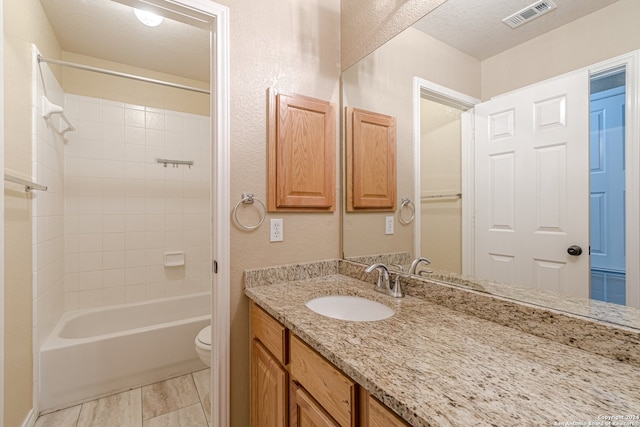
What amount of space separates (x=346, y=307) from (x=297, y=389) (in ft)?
1.42

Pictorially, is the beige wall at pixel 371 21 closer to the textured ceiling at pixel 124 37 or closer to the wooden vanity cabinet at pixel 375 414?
the textured ceiling at pixel 124 37

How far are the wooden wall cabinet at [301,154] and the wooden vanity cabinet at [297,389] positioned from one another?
1.87ft

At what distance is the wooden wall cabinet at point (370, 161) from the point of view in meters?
1.47

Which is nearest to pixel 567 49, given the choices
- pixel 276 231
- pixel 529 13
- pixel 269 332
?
pixel 529 13

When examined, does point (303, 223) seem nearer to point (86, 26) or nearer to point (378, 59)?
point (378, 59)

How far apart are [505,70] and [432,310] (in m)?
0.89

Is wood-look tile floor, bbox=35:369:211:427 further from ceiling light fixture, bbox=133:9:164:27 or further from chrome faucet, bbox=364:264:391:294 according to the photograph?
ceiling light fixture, bbox=133:9:164:27

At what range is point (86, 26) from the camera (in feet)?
6.53

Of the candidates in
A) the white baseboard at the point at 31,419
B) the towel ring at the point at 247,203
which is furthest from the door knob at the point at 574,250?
the white baseboard at the point at 31,419

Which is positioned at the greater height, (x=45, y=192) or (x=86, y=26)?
(x=86, y=26)

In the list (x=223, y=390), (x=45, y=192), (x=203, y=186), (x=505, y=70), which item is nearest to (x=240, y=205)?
(x=223, y=390)

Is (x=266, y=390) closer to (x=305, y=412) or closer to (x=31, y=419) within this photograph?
(x=305, y=412)

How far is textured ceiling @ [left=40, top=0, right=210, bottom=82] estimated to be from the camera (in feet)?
6.00

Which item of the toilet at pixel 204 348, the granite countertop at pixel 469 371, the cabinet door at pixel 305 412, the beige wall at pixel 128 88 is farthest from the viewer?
the beige wall at pixel 128 88
